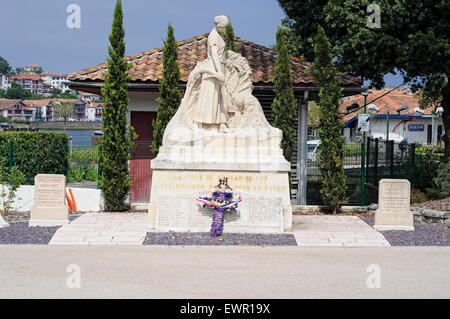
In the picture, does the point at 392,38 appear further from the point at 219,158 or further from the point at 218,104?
the point at 219,158

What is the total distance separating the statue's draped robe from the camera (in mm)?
10680

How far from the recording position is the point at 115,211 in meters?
13.2

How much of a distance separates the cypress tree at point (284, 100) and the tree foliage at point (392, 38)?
9.12ft

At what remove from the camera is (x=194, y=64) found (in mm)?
15109

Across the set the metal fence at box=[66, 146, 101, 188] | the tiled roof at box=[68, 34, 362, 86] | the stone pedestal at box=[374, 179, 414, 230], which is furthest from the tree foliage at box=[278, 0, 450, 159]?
the metal fence at box=[66, 146, 101, 188]

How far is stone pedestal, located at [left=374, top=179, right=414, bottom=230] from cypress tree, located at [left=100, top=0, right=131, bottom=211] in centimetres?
624

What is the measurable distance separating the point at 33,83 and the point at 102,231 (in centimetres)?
17032

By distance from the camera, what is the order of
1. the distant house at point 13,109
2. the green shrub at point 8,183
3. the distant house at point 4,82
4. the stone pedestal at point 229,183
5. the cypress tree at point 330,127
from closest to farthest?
1. the stone pedestal at point 229,183
2. the green shrub at point 8,183
3. the cypress tree at point 330,127
4. the distant house at point 13,109
5. the distant house at point 4,82

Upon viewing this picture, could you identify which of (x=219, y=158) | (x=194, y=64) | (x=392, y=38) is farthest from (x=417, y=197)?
(x=194, y=64)

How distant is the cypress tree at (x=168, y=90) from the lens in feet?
44.0

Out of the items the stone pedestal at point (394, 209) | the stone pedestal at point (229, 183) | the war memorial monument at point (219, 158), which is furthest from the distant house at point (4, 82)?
the stone pedestal at point (394, 209)

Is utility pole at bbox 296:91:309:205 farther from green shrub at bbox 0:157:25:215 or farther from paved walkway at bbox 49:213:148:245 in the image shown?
green shrub at bbox 0:157:25:215

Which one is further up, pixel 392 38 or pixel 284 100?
pixel 392 38

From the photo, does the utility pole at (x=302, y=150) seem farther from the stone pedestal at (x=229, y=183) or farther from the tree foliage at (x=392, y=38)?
the stone pedestal at (x=229, y=183)
